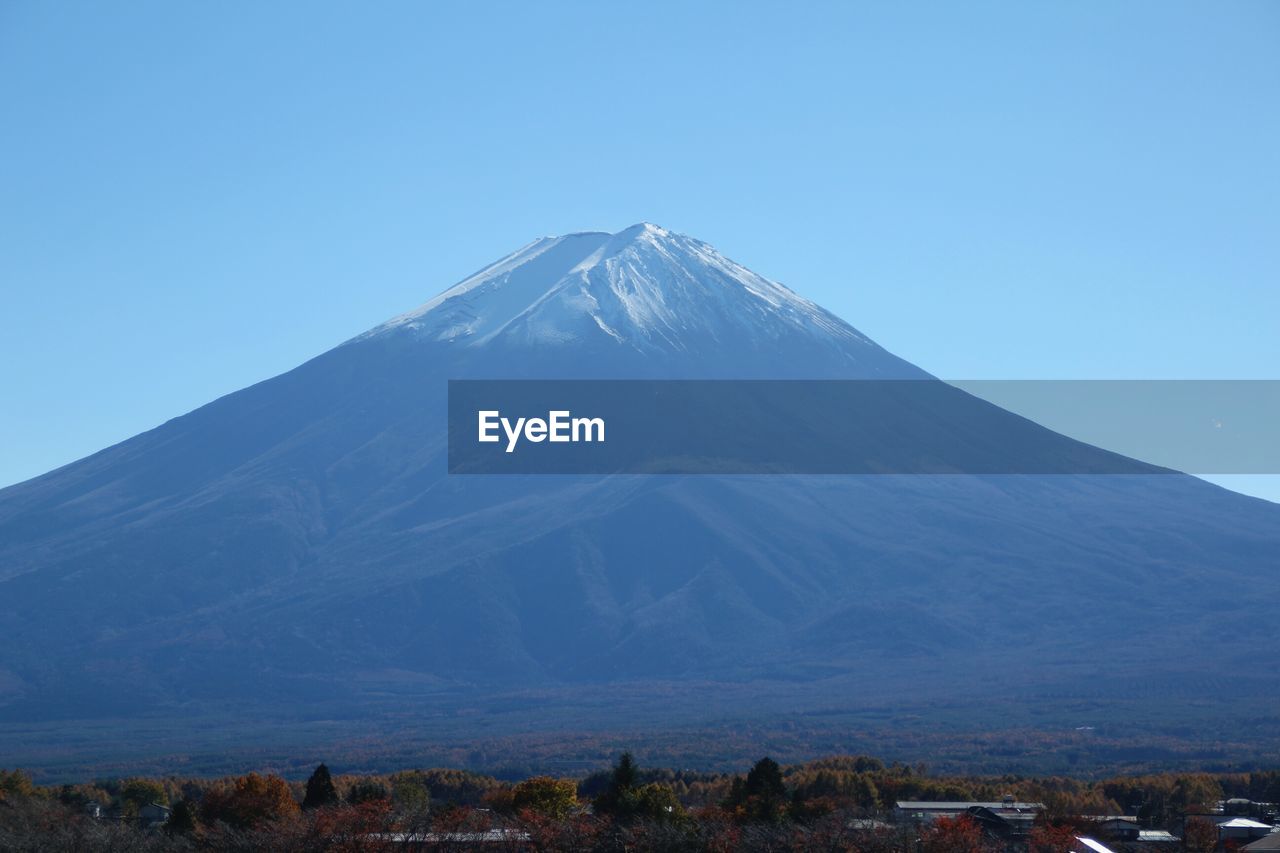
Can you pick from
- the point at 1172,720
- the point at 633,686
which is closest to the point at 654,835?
the point at 1172,720

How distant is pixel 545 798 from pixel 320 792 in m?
7.24

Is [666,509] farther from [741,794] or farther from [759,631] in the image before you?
[741,794]

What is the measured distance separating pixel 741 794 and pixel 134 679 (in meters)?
116

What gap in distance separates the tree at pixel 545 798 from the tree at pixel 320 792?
18.4 feet

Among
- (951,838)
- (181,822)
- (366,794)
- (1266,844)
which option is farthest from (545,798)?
(1266,844)

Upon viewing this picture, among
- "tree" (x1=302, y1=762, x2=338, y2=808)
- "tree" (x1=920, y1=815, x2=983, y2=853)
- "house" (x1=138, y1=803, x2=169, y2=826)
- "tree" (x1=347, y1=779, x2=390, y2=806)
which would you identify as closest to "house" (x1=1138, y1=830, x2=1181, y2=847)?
"tree" (x1=920, y1=815, x2=983, y2=853)

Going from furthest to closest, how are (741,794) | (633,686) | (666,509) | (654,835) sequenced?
(666,509)
(633,686)
(741,794)
(654,835)

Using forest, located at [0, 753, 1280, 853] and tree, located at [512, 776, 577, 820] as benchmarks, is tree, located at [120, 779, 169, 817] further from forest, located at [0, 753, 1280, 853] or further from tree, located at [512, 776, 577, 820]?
tree, located at [512, 776, 577, 820]

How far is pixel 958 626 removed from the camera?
173 meters

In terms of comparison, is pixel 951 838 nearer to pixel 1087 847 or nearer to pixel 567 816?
pixel 1087 847

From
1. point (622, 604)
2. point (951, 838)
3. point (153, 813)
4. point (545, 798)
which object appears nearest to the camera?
point (951, 838)

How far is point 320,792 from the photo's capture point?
56.8 m

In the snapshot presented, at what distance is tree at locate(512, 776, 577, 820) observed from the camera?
58812 mm

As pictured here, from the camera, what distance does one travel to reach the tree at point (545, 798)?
58.8 metres
